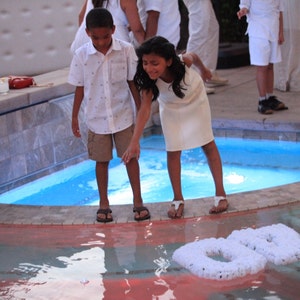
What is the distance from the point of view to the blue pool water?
226 inches

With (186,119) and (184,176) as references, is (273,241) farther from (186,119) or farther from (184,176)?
(184,176)

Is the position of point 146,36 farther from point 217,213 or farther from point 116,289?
point 116,289

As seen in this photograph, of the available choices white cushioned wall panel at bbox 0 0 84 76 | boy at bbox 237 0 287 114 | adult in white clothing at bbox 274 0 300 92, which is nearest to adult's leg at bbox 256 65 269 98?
boy at bbox 237 0 287 114

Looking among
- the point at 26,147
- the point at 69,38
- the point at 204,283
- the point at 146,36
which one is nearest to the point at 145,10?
the point at 146,36

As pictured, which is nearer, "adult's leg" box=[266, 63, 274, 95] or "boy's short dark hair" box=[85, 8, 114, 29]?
"boy's short dark hair" box=[85, 8, 114, 29]

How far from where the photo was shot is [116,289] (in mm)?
3746

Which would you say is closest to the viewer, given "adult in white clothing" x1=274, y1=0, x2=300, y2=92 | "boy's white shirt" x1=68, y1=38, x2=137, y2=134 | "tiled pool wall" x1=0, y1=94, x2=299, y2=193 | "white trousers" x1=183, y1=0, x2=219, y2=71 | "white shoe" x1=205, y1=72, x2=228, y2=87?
"boy's white shirt" x1=68, y1=38, x2=137, y2=134

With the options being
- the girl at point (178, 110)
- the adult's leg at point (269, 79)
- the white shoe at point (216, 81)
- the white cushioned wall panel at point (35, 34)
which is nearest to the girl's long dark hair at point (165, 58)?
the girl at point (178, 110)

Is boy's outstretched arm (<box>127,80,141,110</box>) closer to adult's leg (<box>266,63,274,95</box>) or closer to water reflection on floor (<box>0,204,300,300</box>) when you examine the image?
water reflection on floor (<box>0,204,300,300</box>)

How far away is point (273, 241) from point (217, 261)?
38 centimetres

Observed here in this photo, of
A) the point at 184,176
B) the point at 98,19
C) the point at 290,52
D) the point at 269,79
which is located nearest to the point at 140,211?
the point at 98,19

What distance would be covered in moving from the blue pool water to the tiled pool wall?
6cm

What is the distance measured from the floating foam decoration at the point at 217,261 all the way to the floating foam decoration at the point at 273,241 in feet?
0.17

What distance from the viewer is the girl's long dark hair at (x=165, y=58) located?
4359 millimetres
